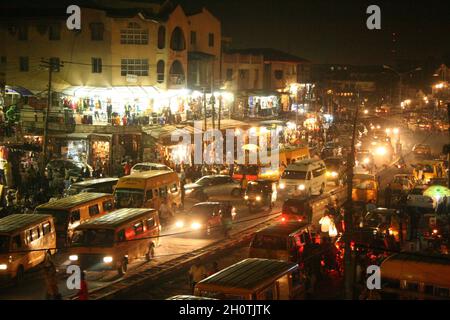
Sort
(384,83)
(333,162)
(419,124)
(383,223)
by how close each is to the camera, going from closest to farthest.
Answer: (383,223), (333,162), (419,124), (384,83)

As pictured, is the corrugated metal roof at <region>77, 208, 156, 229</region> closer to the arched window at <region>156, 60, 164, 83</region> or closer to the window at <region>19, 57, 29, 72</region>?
the arched window at <region>156, 60, 164, 83</region>

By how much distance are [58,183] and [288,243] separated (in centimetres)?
1738

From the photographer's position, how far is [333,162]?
40.5 metres

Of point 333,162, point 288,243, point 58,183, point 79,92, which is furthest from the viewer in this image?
point 79,92

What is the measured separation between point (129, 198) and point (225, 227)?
15.8 ft

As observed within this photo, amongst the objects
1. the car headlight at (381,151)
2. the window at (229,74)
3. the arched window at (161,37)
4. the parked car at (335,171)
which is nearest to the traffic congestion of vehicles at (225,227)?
the parked car at (335,171)

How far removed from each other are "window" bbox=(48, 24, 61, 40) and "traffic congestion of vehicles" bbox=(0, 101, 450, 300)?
13.9 metres

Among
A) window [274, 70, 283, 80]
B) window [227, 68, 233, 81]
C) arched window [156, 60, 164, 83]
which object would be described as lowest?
arched window [156, 60, 164, 83]

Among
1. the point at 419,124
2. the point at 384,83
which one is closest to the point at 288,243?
the point at 419,124

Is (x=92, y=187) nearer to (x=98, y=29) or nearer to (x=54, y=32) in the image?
(x=98, y=29)

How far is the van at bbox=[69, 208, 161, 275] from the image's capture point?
19.1 meters

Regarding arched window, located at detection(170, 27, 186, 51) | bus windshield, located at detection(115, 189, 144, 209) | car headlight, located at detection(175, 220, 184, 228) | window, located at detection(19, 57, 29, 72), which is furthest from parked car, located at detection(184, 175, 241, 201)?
window, located at detection(19, 57, 29, 72)
